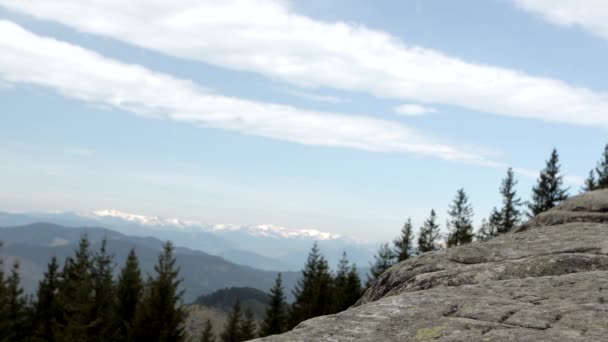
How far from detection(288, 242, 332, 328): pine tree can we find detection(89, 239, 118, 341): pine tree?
972 inches

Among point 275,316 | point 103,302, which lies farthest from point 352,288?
point 103,302

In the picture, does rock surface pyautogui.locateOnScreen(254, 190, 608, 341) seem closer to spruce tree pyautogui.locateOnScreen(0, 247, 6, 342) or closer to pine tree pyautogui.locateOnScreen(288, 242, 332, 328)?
spruce tree pyautogui.locateOnScreen(0, 247, 6, 342)

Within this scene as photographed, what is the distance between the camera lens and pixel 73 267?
211 ft

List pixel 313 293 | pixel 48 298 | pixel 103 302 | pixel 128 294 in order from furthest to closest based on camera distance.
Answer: pixel 313 293, pixel 48 298, pixel 103 302, pixel 128 294

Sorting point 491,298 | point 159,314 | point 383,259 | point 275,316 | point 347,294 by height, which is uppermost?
point 383,259

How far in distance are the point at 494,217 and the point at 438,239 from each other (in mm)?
8631

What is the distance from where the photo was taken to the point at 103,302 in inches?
2317

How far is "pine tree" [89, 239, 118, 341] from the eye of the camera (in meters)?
50.2

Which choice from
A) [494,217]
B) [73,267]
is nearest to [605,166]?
[494,217]

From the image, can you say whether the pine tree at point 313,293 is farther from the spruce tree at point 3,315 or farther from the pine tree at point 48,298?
the spruce tree at point 3,315

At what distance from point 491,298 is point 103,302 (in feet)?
191

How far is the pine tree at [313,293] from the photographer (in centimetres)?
7219

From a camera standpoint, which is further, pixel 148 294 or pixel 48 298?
pixel 48 298

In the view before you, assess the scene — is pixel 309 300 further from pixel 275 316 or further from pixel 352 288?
pixel 352 288
